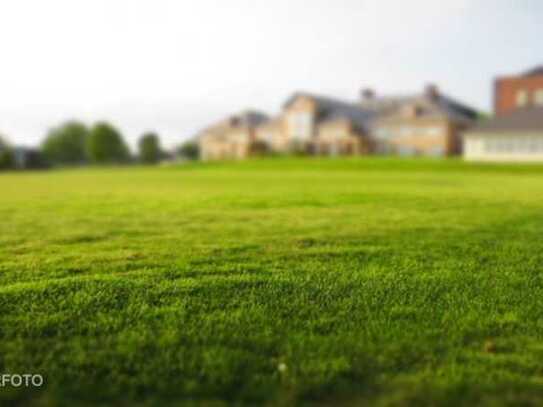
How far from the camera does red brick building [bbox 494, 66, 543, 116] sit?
4925 cm

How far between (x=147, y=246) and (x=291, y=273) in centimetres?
195

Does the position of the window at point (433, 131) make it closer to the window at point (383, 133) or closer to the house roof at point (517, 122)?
the window at point (383, 133)

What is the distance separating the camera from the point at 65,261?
14.7 ft

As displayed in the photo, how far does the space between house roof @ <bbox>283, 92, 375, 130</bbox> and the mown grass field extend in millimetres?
50770

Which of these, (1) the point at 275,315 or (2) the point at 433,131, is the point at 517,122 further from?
(1) the point at 275,315

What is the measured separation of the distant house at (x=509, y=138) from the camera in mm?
40250

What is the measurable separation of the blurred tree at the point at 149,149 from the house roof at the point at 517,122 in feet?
156

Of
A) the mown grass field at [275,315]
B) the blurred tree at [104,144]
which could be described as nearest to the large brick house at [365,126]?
the blurred tree at [104,144]

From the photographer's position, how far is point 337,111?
56.5m

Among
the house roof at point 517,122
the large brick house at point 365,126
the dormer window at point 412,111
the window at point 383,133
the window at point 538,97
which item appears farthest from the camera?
the window at point 383,133

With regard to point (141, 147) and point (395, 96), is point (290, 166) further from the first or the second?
point (141, 147)

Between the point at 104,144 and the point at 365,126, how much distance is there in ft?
133

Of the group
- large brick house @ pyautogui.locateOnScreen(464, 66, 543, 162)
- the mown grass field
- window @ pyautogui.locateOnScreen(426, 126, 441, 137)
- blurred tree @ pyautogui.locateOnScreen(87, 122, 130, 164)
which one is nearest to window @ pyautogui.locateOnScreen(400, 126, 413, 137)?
window @ pyautogui.locateOnScreen(426, 126, 441, 137)

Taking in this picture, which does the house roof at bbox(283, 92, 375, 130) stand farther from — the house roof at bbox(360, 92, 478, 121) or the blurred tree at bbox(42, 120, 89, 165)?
the blurred tree at bbox(42, 120, 89, 165)
